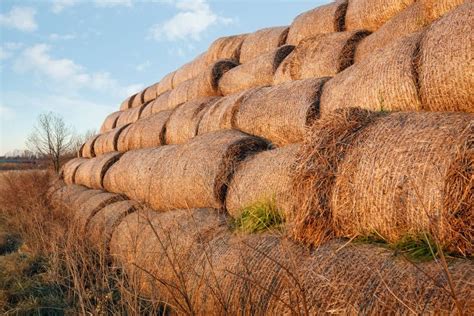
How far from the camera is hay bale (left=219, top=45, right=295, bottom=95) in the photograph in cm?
729

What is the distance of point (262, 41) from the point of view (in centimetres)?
877

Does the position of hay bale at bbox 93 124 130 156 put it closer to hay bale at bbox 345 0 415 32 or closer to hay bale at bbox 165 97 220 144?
hay bale at bbox 165 97 220 144

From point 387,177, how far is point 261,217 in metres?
1.34

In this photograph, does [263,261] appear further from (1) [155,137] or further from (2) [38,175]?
(2) [38,175]

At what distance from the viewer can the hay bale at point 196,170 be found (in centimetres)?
485

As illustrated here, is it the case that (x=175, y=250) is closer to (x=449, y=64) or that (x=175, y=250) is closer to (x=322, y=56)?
(x=449, y=64)

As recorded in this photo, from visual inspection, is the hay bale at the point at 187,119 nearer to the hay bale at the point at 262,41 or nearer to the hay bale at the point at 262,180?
the hay bale at the point at 262,41

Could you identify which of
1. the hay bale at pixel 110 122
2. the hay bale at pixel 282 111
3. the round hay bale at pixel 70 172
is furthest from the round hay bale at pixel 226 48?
the hay bale at pixel 110 122

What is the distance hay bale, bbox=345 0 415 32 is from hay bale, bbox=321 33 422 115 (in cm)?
182

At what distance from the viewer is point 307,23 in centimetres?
772

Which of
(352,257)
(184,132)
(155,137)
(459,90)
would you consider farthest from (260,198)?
(155,137)

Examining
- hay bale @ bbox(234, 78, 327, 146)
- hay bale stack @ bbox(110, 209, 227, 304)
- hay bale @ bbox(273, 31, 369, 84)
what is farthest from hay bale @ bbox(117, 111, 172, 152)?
hay bale stack @ bbox(110, 209, 227, 304)

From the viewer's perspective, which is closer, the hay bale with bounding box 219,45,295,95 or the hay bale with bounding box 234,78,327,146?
the hay bale with bounding box 234,78,327,146

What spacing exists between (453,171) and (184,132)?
5.98 metres
